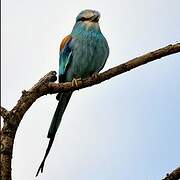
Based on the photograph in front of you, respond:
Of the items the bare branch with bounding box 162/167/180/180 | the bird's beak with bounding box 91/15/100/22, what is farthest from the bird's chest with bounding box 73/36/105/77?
the bare branch with bounding box 162/167/180/180

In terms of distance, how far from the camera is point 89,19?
4820 mm

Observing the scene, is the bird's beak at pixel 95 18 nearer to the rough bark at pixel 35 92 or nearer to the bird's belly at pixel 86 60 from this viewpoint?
the bird's belly at pixel 86 60

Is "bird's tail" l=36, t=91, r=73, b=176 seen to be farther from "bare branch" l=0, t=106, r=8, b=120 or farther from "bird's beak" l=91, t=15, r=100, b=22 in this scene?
"bird's beak" l=91, t=15, r=100, b=22

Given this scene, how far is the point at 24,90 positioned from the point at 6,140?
1.50 feet

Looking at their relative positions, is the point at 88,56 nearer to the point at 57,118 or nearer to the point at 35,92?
the point at 57,118

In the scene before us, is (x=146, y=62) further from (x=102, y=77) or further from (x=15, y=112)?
(x=15, y=112)

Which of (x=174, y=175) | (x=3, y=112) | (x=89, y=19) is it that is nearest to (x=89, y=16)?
(x=89, y=19)

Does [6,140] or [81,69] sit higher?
[81,69]

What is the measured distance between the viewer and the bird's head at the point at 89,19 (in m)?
4.75

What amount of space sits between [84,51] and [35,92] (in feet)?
5.07

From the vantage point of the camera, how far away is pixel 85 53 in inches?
182

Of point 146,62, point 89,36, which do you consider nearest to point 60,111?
point 89,36

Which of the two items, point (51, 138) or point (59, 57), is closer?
point (51, 138)

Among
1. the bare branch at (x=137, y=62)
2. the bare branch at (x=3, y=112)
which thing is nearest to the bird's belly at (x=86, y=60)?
the bare branch at (x=137, y=62)
